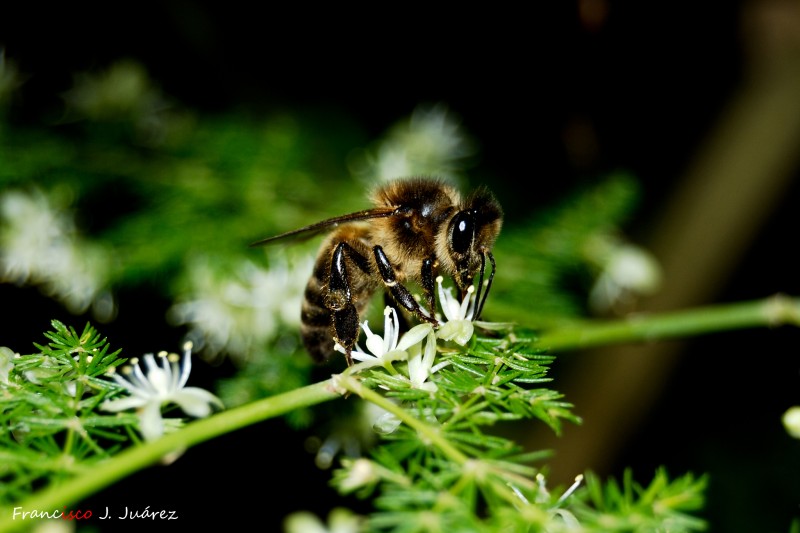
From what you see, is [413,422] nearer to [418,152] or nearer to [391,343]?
[391,343]

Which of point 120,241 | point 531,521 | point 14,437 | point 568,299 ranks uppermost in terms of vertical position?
point 120,241

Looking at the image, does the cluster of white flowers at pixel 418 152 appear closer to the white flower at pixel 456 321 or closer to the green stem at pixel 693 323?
the green stem at pixel 693 323

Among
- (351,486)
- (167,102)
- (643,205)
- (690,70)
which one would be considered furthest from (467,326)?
(690,70)

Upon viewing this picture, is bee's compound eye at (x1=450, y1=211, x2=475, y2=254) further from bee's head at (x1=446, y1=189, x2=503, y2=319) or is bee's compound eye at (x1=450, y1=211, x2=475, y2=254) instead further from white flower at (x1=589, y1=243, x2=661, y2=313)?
white flower at (x1=589, y1=243, x2=661, y2=313)

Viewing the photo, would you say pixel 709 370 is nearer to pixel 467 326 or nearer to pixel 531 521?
pixel 467 326

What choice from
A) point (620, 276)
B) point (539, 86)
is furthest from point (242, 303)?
point (539, 86)

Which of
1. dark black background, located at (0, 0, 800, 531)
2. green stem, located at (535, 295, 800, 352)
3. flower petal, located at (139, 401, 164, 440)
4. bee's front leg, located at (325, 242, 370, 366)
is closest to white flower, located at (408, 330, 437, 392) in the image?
bee's front leg, located at (325, 242, 370, 366)
